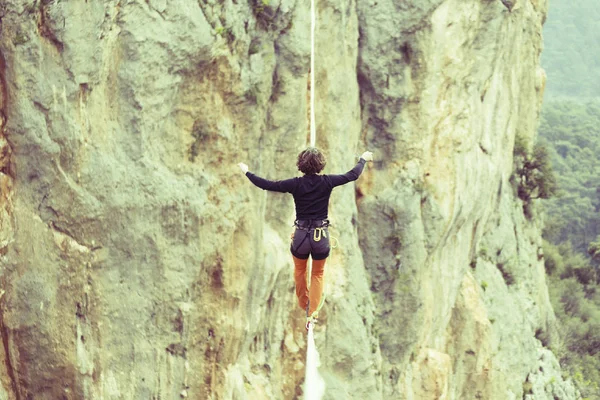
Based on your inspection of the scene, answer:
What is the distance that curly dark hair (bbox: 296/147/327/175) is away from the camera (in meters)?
8.66

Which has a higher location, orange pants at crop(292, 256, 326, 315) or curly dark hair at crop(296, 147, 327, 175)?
curly dark hair at crop(296, 147, 327, 175)

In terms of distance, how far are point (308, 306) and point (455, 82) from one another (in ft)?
30.1

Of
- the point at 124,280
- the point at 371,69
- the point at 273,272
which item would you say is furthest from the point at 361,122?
the point at 124,280

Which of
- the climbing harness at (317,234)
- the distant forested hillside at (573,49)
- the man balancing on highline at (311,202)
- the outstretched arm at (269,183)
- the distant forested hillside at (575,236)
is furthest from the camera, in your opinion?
the distant forested hillside at (573,49)

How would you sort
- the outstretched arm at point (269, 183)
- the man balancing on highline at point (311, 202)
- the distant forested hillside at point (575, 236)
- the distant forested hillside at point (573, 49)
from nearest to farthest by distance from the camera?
the outstretched arm at point (269, 183) < the man balancing on highline at point (311, 202) < the distant forested hillside at point (575, 236) < the distant forested hillside at point (573, 49)

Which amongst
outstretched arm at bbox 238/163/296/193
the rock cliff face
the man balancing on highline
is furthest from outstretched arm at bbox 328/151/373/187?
the rock cliff face

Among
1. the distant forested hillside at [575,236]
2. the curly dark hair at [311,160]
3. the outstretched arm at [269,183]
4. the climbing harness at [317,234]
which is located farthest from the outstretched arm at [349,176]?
the distant forested hillside at [575,236]

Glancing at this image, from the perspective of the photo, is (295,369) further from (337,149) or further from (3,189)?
(3,189)

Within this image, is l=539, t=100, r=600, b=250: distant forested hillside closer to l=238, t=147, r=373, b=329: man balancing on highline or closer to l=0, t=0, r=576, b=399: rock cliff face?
l=0, t=0, r=576, b=399: rock cliff face

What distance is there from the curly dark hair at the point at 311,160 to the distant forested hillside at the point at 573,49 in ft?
377

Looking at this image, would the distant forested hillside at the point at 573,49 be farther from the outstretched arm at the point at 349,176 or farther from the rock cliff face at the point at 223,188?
the outstretched arm at the point at 349,176

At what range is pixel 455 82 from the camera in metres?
17.6

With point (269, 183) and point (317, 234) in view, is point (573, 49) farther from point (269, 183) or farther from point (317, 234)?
point (269, 183)

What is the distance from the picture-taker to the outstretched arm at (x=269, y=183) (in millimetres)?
8602
